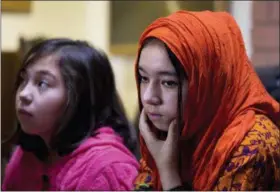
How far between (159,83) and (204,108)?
0.07 m

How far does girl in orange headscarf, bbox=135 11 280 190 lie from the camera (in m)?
0.67

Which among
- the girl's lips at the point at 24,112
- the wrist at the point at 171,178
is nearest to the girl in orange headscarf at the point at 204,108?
the wrist at the point at 171,178

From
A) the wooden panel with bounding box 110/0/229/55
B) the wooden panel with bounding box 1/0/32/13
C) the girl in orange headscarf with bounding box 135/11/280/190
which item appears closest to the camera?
the girl in orange headscarf with bounding box 135/11/280/190

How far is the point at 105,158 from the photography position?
82 centimetres

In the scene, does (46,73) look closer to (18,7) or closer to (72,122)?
(72,122)

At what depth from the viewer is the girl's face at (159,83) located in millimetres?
675

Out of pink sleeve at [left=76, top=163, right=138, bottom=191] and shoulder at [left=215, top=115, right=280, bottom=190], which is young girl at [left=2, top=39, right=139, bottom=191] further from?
shoulder at [left=215, top=115, right=280, bottom=190]

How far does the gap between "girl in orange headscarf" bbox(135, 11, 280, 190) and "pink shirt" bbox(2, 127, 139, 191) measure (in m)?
0.11

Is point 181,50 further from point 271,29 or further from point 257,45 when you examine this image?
point 271,29

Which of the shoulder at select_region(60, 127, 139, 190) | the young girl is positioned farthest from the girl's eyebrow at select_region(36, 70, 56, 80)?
the shoulder at select_region(60, 127, 139, 190)

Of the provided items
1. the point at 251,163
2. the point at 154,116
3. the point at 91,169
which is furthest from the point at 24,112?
the point at 251,163

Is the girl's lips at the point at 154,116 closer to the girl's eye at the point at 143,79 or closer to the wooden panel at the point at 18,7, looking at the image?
the girl's eye at the point at 143,79

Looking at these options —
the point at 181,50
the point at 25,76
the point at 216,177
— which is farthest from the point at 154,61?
the point at 25,76

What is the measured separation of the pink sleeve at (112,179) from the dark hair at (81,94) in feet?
0.21
